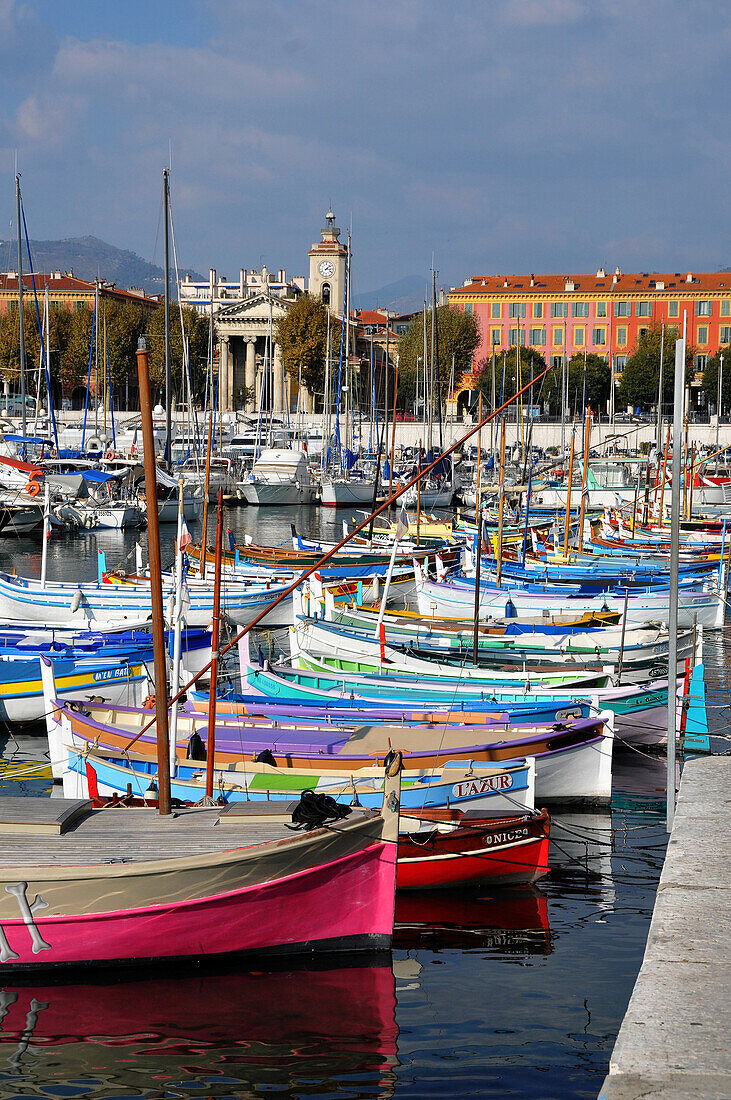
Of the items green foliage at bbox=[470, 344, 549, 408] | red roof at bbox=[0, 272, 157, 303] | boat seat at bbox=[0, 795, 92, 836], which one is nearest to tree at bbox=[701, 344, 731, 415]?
green foliage at bbox=[470, 344, 549, 408]

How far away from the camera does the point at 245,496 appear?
220ft

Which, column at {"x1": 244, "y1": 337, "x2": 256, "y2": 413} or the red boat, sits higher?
column at {"x1": 244, "y1": 337, "x2": 256, "y2": 413}

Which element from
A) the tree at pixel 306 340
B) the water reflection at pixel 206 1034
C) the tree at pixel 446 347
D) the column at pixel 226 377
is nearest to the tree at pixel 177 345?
the tree at pixel 306 340

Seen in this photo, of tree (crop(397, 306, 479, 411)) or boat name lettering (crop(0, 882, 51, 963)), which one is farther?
tree (crop(397, 306, 479, 411))

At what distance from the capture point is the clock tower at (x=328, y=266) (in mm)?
139750

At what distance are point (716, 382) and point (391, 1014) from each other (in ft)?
310

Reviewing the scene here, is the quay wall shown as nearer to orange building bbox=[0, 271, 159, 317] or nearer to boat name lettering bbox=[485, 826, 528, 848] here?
orange building bbox=[0, 271, 159, 317]

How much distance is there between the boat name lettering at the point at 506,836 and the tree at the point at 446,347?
8689cm

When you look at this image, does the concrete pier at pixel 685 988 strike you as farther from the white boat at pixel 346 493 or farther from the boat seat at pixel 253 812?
the white boat at pixel 346 493

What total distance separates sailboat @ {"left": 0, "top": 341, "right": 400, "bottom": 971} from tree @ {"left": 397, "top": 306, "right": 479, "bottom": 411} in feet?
293

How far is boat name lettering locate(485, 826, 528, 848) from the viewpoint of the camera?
12812mm

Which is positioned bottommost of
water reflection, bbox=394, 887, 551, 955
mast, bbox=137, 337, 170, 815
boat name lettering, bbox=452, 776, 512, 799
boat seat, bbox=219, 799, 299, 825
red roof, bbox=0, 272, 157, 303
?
water reflection, bbox=394, 887, 551, 955

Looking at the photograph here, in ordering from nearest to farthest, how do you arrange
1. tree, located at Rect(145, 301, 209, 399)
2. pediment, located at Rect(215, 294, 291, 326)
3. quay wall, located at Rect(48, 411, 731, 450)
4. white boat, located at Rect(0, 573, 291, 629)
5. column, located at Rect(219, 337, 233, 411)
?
1. white boat, located at Rect(0, 573, 291, 629)
2. quay wall, located at Rect(48, 411, 731, 450)
3. tree, located at Rect(145, 301, 209, 399)
4. column, located at Rect(219, 337, 233, 411)
5. pediment, located at Rect(215, 294, 291, 326)

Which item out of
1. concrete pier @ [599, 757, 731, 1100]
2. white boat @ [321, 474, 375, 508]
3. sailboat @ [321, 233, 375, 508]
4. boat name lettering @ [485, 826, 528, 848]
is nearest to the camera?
concrete pier @ [599, 757, 731, 1100]
